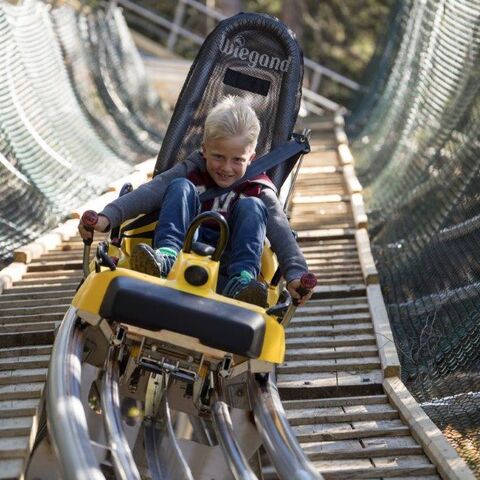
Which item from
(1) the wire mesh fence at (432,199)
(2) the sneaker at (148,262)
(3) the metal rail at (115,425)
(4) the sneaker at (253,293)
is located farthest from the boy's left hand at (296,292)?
(1) the wire mesh fence at (432,199)

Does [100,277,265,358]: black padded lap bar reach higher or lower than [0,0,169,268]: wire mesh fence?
higher

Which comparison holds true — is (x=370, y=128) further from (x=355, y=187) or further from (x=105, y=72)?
(x=355, y=187)

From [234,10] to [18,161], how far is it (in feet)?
45.2

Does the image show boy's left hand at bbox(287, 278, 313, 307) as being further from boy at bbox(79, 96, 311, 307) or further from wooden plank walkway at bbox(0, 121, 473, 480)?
wooden plank walkway at bbox(0, 121, 473, 480)

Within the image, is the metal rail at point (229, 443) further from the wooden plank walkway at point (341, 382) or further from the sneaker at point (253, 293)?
the wooden plank walkway at point (341, 382)

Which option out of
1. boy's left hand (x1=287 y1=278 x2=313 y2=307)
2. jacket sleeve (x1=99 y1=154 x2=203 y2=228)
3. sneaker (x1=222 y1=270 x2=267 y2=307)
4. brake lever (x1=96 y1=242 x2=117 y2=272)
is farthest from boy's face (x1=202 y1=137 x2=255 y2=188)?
brake lever (x1=96 y1=242 x2=117 y2=272)

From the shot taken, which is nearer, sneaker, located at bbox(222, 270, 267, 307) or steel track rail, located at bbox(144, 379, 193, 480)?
steel track rail, located at bbox(144, 379, 193, 480)

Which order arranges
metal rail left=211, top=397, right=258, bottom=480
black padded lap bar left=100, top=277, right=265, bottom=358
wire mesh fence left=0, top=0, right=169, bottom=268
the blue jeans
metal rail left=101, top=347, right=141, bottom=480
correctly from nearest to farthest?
1. metal rail left=101, top=347, right=141, bottom=480
2. metal rail left=211, top=397, right=258, bottom=480
3. black padded lap bar left=100, top=277, right=265, bottom=358
4. the blue jeans
5. wire mesh fence left=0, top=0, right=169, bottom=268

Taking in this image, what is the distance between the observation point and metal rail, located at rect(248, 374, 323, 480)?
363cm

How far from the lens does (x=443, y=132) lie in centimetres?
973

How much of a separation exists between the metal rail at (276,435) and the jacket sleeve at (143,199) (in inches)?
35.0

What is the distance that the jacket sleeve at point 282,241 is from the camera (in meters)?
4.68

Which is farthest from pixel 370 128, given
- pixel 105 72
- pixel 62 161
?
pixel 62 161

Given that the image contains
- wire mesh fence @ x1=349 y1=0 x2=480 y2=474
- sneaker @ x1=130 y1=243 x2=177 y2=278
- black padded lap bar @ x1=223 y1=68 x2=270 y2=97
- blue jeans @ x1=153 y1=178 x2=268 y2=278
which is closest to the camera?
sneaker @ x1=130 y1=243 x2=177 y2=278
